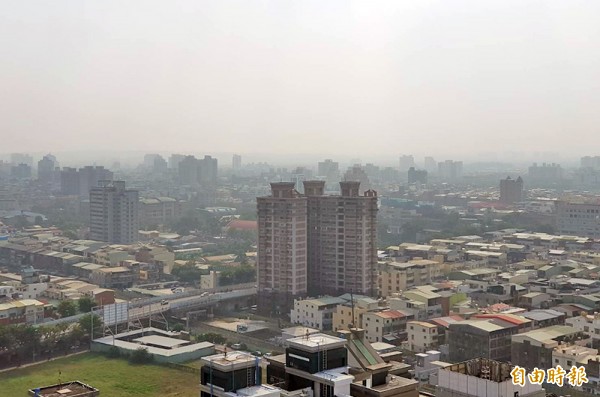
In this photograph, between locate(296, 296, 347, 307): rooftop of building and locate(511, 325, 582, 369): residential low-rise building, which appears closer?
locate(511, 325, 582, 369): residential low-rise building

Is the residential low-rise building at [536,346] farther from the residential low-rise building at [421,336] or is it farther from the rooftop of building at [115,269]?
the rooftop of building at [115,269]

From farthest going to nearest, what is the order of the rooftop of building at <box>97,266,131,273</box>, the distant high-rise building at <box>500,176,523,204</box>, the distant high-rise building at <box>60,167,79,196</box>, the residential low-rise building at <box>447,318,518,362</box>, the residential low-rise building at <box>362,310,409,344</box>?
the distant high-rise building at <box>60,167,79,196</box>, the distant high-rise building at <box>500,176,523,204</box>, the rooftop of building at <box>97,266,131,273</box>, the residential low-rise building at <box>362,310,409,344</box>, the residential low-rise building at <box>447,318,518,362</box>

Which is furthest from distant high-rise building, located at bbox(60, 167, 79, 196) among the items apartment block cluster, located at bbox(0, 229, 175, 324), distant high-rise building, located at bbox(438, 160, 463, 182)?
distant high-rise building, located at bbox(438, 160, 463, 182)

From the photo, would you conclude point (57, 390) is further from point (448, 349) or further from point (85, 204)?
point (85, 204)

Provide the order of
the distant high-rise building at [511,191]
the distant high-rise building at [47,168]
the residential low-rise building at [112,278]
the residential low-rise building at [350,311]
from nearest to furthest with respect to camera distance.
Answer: the residential low-rise building at [350,311] < the residential low-rise building at [112,278] < the distant high-rise building at [511,191] < the distant high-rise building at [47,168]

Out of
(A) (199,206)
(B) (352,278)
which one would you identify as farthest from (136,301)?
(A) (199,206)

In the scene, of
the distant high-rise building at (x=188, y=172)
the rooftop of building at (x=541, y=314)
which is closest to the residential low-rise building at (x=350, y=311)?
the rooftop of building at (x=541, y=314)

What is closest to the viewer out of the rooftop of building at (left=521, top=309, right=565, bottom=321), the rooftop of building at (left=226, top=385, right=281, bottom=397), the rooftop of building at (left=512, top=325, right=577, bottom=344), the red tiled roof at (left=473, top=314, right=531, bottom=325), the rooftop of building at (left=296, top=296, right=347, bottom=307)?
the rooftop of building at (left=226, top=385, right=281, bottom=397)

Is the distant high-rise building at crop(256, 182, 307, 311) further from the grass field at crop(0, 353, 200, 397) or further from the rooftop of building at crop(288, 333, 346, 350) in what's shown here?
the rooftop of building at crop(288, 333, 346, 350)
